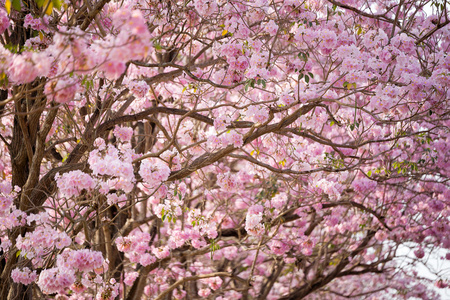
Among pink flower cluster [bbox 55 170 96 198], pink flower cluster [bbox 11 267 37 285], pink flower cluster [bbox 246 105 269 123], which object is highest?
pink flower cluster [bbox 246 105 269 123]

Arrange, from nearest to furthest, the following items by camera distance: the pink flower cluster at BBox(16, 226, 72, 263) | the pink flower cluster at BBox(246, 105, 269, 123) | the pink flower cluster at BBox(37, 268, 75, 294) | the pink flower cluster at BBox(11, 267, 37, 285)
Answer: the pink flower cluster at BBox(37, 268, 75, 294), the pink flower cluster at BBox(16, 226, 72, 263), the pink flower cluster at BBox(11, 267, 37, 285), the pink flower cluster at BBox(246, 105, 269, 123)

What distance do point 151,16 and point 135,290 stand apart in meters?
3.66

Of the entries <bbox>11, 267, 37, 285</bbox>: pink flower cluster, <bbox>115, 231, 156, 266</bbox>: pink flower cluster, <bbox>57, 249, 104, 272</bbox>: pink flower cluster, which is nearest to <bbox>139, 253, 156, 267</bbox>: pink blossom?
<bbox>115, 231, 156, 266</bbox>: pink flower cluster

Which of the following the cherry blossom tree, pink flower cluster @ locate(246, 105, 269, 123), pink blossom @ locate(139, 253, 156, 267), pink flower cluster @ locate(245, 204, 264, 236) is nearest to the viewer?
the cherry blossom tree

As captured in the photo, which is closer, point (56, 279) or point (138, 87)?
point (56, 279)

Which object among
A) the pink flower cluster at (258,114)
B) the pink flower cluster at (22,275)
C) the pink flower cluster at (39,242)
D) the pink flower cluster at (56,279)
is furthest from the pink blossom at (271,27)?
the pink flower cluster at (22,275)

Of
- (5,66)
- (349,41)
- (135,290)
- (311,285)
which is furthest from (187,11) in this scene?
(311,285)

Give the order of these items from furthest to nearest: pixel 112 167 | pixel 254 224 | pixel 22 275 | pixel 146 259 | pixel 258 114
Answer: pixel 146 259, pixel 254 224, pixel 258 114, pixel 22 275, pixel 112 167

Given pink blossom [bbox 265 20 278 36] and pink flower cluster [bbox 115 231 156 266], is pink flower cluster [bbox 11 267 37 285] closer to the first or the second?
pink flower cluster [bbox 115 231 156 266]

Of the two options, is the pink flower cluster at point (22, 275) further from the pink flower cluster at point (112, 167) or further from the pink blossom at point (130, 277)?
the pink blossom at point (130, 277)

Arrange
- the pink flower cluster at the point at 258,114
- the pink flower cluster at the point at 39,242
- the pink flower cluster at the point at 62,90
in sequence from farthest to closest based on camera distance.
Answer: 1. the pink flower cluster at the point at 258,114
2. the pink flower cluster at the point at 39,242
3. the pink flower cluster at the point at 62,90

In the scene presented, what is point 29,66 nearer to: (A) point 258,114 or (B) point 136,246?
(A) point 258,114

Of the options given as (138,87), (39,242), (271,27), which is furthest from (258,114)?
(39,242)

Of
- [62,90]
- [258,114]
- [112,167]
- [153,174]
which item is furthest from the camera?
[258,114]
